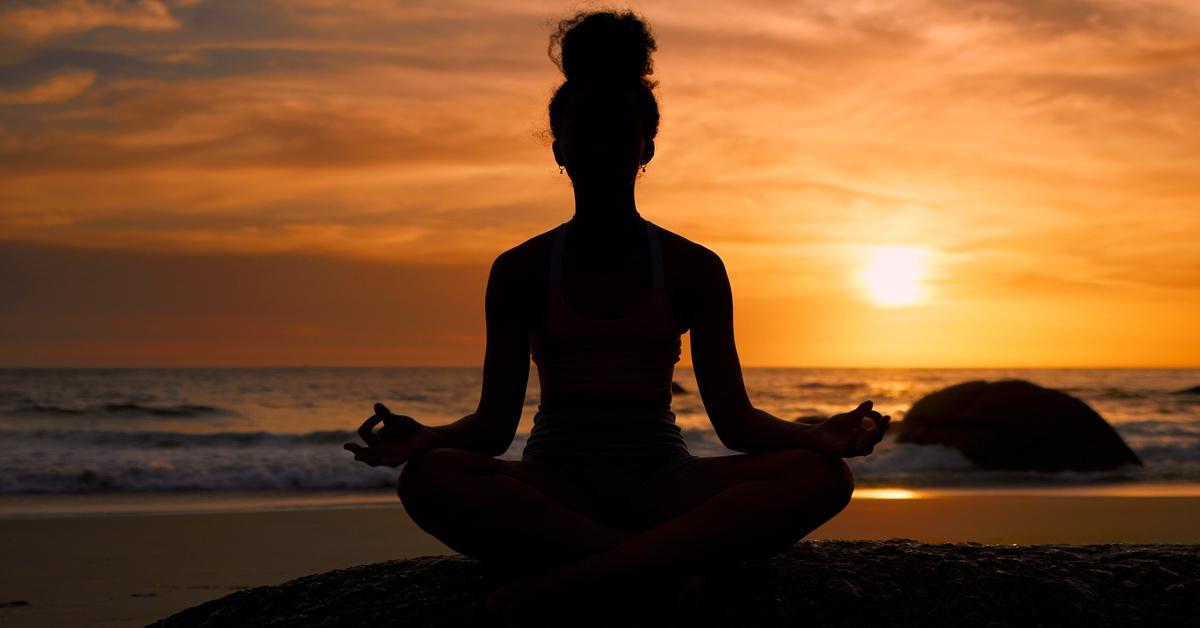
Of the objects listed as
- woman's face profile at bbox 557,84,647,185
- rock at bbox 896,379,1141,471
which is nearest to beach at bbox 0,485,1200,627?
rock at bbox 896,379,1141,471

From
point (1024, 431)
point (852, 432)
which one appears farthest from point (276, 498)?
point (852, 432)

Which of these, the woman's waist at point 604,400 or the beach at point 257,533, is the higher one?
the woman's waist at point 604,400

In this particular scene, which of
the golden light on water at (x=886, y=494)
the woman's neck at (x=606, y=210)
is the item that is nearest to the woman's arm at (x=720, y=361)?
the woman's neck at (x=606, y=210)

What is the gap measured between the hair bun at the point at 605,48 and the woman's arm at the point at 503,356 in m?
0.65

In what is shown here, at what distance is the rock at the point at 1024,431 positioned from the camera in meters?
13.1

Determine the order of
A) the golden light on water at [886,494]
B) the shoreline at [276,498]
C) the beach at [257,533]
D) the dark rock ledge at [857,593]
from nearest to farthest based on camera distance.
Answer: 1. the dark rock ledge at [857,593]
2. the beach at [257,533]
3. the shoreline at [276,498]
4. the golden light on water at [886,494]

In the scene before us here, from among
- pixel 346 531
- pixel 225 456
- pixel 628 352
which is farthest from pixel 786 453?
pixel 225 456

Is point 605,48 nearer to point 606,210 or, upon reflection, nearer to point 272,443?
point 606,210

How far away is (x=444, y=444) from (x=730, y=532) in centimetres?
90

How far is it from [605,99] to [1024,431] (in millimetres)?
11252

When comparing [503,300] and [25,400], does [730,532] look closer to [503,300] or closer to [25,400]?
[503,300]

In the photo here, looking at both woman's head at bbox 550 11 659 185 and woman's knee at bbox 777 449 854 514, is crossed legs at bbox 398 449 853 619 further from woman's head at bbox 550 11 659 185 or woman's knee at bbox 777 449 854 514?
woman's head at bbox 550 11 659 185

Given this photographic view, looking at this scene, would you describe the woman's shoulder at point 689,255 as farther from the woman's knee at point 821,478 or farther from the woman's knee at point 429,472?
the woman's knee at point 429,472

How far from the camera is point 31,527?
888 cm
